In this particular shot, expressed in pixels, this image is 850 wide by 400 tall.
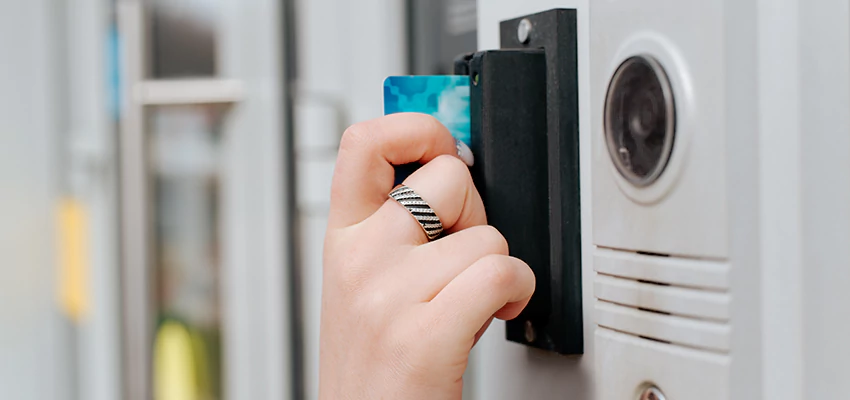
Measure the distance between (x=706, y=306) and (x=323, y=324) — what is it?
8.2 inches

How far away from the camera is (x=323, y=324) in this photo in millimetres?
440

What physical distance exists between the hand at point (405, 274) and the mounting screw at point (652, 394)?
73 millimetres

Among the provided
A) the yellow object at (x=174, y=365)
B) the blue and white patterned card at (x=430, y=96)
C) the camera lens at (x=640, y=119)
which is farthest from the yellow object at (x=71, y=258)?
the camera lens at (x=640, y=119)

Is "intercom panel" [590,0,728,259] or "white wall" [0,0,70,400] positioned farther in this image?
"white wall" [0,0,70,400]

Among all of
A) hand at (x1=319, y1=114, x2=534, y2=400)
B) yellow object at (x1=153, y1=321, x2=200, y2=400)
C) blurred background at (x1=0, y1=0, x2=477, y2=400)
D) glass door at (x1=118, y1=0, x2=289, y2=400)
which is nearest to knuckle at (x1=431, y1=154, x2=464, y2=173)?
hand at (x1=319, y1=114, x2=534, y2=400)

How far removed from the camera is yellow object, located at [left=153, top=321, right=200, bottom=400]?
169 cm

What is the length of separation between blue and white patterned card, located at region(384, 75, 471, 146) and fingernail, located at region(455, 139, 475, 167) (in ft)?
0.03

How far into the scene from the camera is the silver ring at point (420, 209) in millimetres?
406

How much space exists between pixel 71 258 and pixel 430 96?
1.88 m

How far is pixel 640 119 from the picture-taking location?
1.20 feet

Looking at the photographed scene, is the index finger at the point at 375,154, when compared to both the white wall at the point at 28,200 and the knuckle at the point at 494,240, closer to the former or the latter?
the knuckle at the point at 494,240

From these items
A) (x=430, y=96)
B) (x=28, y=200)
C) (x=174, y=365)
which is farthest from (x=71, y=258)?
(x=430, y=96)

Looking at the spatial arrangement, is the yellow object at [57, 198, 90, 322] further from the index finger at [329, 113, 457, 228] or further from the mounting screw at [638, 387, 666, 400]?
the mounting screw at [638, 387, 666, 400]

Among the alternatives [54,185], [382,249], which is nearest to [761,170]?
[382,249]
